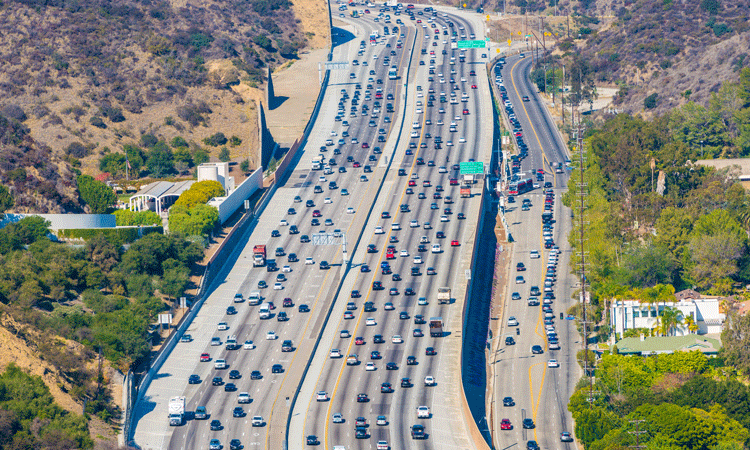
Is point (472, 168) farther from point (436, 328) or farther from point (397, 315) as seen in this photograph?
point (436, 328)

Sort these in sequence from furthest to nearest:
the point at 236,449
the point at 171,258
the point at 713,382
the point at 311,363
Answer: the point at 171,258 < the point at 311,363 < the point at 713,382 < the point at 236,449

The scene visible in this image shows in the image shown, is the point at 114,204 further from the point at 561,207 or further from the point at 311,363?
the point at 561,207

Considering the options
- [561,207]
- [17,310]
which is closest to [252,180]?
[561,207]

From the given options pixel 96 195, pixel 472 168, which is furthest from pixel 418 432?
pixel 96 195

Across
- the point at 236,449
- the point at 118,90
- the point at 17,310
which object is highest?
the point at 118,90

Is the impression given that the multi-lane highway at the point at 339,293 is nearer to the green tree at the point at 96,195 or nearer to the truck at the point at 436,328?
the truck at the point at 436,328

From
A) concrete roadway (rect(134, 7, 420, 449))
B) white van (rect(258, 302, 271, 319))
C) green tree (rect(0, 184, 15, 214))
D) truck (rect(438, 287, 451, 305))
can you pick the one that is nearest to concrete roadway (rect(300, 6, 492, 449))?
truck (rect(438, 287, 451, 305))

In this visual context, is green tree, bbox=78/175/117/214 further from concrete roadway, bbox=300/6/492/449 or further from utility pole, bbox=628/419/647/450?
utility pole, bbox=628/419/647/450

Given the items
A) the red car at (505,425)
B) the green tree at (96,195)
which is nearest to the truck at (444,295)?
the red car at (505,425)
